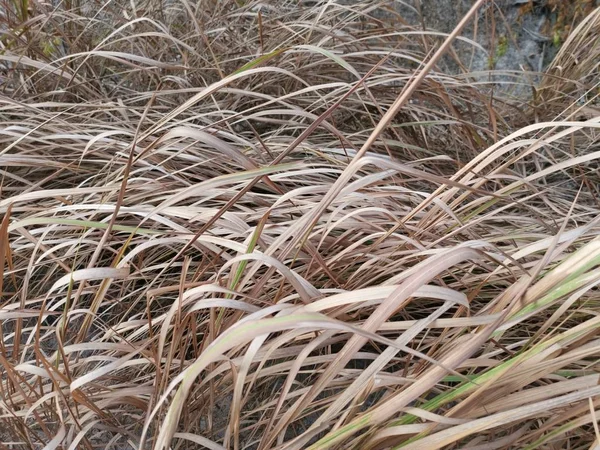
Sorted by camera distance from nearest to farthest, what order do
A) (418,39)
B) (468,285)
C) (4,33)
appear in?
(468,285), (4,33), (418,39)

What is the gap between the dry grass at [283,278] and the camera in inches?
24.9

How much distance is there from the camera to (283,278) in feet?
2.43

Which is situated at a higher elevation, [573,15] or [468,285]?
[573,15]

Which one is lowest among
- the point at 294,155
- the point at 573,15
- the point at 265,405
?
the point at 265,405

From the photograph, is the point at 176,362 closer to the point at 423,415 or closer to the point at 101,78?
the point at 423,415

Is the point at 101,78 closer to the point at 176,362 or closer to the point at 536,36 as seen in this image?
the point at 176,362

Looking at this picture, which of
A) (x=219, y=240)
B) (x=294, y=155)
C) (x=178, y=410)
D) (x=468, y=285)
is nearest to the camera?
(x=178, y=410)

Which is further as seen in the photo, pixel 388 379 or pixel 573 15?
pixel 573 15

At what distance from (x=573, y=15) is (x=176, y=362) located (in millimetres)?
1944

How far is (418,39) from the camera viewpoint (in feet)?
6.18

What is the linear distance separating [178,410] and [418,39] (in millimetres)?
1530

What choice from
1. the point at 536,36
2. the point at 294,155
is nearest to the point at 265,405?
the point at 294,155

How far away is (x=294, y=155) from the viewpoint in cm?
122

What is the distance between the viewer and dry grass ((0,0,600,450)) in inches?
24.9
